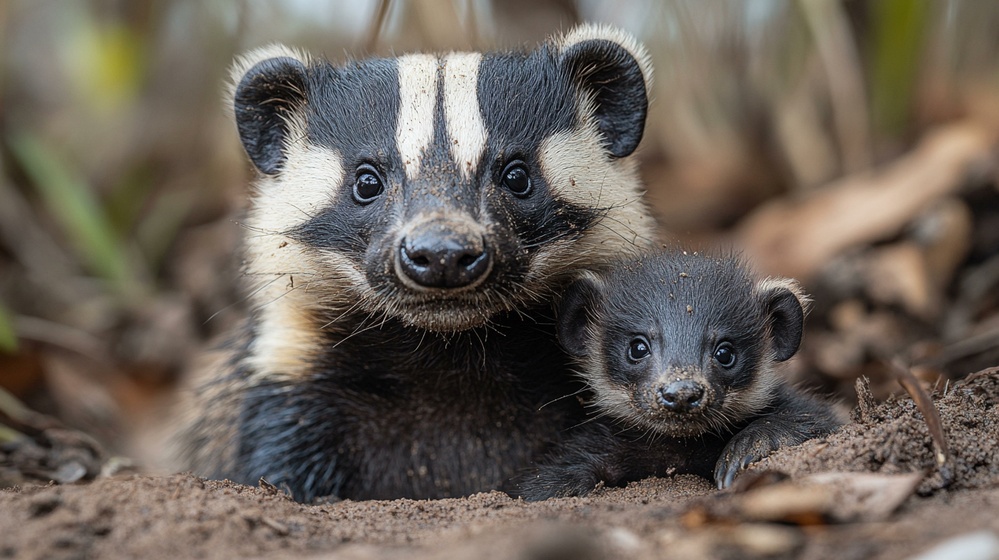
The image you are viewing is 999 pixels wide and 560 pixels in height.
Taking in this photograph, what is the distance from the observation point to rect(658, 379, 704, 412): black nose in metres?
3.78

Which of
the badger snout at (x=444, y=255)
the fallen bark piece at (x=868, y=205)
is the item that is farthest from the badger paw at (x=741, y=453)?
the fallen bark piece at (x=868, y=205)

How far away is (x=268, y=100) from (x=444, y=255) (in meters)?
1.63

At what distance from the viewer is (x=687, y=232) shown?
343 inches

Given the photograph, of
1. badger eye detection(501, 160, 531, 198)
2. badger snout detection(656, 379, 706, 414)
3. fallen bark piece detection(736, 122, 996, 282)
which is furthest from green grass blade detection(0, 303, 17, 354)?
fallen bark piece detection(736, 122, 996, 282)

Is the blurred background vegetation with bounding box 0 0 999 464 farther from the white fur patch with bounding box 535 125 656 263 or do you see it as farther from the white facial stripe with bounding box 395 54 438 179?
the white facial stripe with bounding box 395 54 438 179

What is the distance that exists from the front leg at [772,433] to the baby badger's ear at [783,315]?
0.26 m

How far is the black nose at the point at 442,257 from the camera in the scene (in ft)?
12.2

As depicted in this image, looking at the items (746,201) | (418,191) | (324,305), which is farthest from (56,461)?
(746,201)

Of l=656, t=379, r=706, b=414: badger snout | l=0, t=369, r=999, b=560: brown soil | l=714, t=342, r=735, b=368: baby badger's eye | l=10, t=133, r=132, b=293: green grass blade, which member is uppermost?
l=10, t=133, r=132, b=293: green grass blade

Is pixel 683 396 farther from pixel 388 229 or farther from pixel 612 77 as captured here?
pixel 612 77

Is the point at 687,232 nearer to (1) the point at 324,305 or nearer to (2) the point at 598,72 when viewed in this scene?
(2) the point at 598,72

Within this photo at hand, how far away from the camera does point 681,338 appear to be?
4.03 metres

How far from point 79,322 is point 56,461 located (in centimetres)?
382

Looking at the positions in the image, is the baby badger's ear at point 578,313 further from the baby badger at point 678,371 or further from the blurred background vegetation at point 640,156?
the blurred background vegetation at point 640,156
